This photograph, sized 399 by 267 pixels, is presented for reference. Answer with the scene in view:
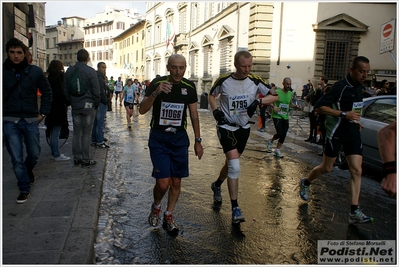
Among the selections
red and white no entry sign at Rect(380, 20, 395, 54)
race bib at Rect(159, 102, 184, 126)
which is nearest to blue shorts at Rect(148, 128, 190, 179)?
race bib at Rect(159, 102, 184, 126)

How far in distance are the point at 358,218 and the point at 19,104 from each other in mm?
4217

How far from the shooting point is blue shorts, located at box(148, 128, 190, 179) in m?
3.87

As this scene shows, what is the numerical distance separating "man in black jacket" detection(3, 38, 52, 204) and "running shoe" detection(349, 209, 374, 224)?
3.88 metres

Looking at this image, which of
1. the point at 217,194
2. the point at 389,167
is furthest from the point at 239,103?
the point at 389,167

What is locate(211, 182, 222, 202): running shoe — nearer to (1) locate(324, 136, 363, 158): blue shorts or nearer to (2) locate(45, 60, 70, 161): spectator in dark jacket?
(1) locate(324, 136, 363, 158): blue shorts

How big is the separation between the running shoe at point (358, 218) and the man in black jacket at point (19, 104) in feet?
12.7

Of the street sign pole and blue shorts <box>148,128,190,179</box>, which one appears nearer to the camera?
blue shorts <box>148,128,190,179</box>

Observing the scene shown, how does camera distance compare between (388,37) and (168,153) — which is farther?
(388,37)

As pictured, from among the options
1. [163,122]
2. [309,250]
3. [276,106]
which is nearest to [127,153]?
[276,106]

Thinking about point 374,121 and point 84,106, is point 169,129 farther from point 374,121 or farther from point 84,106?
point 374,121

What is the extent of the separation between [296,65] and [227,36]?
6.05 meters

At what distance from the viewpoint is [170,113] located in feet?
12.8

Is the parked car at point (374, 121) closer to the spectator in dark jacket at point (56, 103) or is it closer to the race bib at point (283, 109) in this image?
the race bib at point (283, 109)

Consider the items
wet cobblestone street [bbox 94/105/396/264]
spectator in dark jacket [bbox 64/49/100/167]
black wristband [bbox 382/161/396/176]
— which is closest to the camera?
black wristband [bbox 382/161/396/176]
